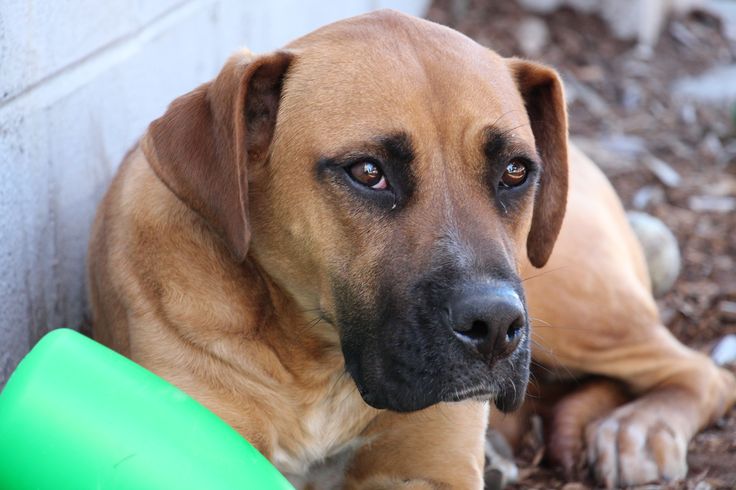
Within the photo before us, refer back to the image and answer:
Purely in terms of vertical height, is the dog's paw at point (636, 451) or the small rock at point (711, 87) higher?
the dog's paw at point (636, 451)

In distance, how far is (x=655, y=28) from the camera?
9.65 metres

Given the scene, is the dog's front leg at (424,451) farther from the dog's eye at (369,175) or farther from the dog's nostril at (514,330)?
the dog's eye at (369,175)

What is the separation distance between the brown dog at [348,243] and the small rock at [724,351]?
5.26 feet

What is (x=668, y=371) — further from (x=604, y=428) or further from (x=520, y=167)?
(x=520, y=167)

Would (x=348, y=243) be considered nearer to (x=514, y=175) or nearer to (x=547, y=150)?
(x=514, y=175)

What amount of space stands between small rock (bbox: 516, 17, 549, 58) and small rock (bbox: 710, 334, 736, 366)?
3932mm

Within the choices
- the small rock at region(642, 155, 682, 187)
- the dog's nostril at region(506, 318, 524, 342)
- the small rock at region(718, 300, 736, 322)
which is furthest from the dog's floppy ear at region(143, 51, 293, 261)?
the small rock at region(642, 155, 682, 187)

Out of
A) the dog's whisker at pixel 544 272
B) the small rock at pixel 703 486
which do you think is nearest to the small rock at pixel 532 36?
the dog's whisker at pixel 544 272

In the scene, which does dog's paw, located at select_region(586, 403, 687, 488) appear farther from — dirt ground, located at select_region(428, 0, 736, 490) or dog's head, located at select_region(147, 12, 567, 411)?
dog's head, located at select_region(147, 12, 567, 411)

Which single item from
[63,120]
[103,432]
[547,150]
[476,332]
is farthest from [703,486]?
[63,120]

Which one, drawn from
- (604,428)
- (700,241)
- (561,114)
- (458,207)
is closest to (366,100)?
(458,207)

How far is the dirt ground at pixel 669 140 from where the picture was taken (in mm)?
5168

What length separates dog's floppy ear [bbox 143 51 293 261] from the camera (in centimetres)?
296

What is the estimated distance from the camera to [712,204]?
6.64m
